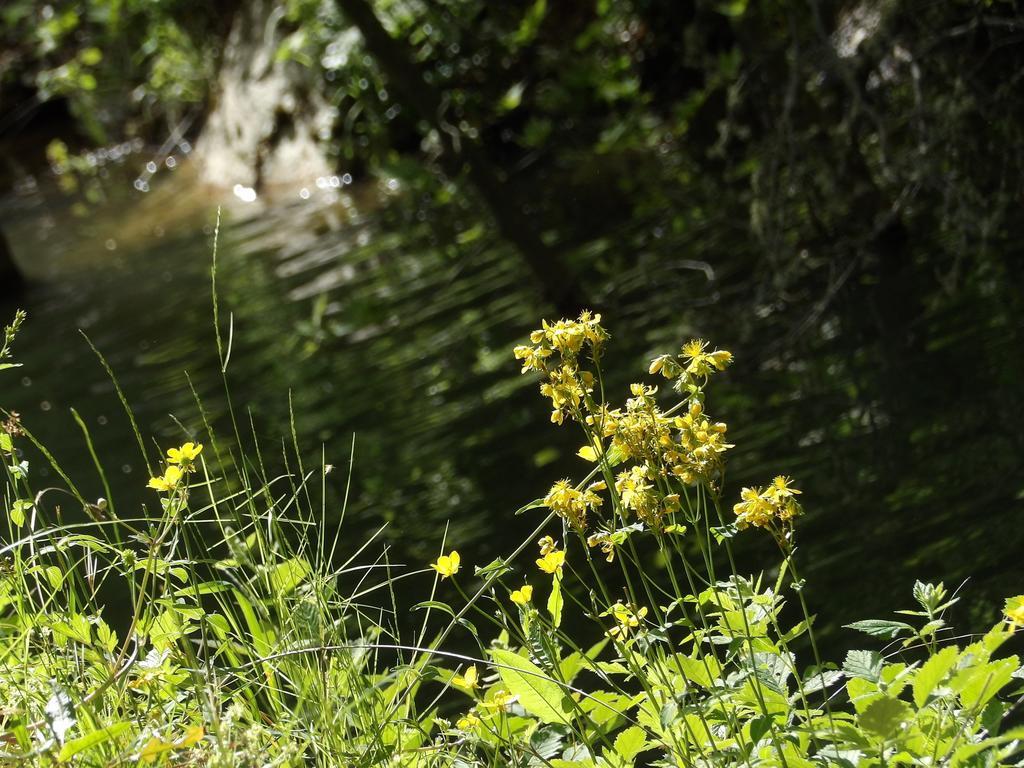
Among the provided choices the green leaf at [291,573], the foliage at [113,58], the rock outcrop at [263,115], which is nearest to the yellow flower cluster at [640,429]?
the green leaf at [291,573]

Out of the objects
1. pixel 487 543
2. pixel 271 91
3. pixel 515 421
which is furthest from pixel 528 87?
pixel 487 543

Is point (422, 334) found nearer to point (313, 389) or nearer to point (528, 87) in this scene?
point (313, 389)

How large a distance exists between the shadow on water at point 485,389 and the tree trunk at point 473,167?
26 cm

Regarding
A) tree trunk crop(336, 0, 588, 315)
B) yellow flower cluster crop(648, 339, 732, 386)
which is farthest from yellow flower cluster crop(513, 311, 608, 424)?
tree trunk crop(336, 0, 588, 315)

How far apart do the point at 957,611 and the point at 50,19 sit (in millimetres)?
18798

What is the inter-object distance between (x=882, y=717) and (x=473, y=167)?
546 centimetres

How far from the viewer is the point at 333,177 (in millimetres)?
13734

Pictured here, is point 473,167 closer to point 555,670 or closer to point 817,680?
point 555,670

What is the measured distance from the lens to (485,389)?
666 centimetres

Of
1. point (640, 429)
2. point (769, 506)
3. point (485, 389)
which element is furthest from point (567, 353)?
point (485, 389)

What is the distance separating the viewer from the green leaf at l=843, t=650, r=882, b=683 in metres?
2.21

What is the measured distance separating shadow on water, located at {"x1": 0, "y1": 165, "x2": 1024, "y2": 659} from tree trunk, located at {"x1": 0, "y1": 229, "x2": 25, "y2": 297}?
2.54ft

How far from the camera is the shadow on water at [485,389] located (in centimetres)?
415

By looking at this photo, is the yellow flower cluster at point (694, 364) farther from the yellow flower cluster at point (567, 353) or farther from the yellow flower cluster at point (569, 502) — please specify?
the yellow flower cluster at point (569, 502)
